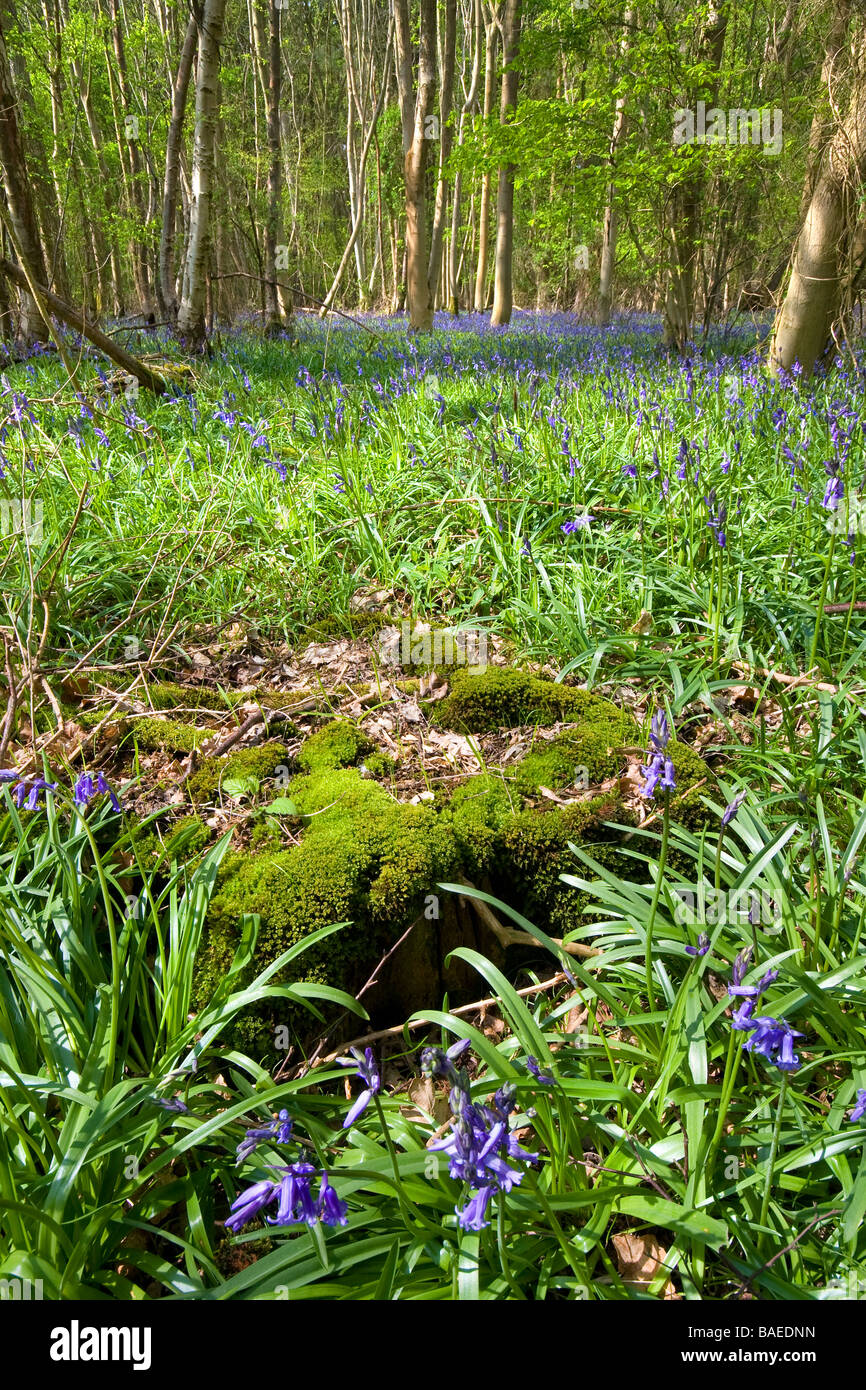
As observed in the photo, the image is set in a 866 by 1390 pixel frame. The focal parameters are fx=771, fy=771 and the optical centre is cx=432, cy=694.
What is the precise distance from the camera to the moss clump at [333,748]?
2.43 metres

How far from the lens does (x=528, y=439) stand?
4.42 meters

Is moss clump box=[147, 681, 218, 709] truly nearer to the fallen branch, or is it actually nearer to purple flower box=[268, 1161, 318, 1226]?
purple flower box=[268, 1161, 318, 1226]

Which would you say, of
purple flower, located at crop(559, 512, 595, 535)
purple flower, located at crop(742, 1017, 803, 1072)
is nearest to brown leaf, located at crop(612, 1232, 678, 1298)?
purple flower, located at crop(742, 1017, 803, 1072)

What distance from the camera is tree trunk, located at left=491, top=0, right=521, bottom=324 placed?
10766mm

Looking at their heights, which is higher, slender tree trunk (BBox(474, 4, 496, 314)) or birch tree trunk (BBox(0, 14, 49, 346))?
slender tree trunk (BBox(474, 4, 496, 314))

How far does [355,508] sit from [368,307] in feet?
73.4

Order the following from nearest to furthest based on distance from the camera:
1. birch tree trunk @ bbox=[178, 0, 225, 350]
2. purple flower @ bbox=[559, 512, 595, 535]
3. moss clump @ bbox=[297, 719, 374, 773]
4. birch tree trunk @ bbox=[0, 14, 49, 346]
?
moss clump @ bbox=[297, 719, 374, 773], purple flower @ bbox=[559, 512, 595, 535], birch tree trunk @ bbox=[0, 14, 49, 346], birch tree trunk @ bbox=[178, 0, 225, 350]

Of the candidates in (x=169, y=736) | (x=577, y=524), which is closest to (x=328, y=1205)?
(x=169, y=736)

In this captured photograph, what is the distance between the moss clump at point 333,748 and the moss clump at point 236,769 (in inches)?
3.2

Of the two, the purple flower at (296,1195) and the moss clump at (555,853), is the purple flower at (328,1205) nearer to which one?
the purple flower at (296,1195)

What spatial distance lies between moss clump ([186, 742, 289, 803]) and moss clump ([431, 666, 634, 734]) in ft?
1.92

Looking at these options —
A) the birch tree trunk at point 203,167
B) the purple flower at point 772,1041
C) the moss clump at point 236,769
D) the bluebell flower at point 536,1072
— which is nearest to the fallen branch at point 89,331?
the birch tree trunk at point 203,167
